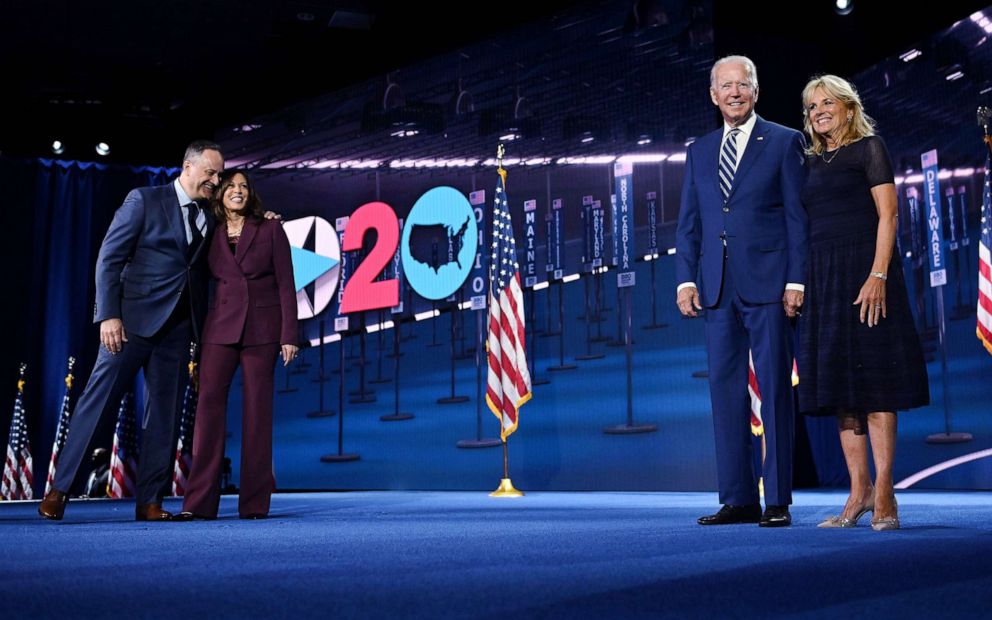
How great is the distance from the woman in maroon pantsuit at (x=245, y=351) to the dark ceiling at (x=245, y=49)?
3.71 metres

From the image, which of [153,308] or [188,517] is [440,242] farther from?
[188,517]

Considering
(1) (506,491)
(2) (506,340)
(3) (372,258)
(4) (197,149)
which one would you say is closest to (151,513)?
(4) (197,149)

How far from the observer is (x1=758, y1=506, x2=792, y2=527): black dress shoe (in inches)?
109

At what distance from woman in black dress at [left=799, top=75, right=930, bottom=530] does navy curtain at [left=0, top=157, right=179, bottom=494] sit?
708 centimetres

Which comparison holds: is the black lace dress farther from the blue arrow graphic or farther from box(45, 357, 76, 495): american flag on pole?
box(45, 357, 76, 495): american flag on pole

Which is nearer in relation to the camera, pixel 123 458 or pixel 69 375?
pixel 123 458

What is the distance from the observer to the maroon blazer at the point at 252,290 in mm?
3508

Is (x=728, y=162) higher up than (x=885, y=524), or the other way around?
(x=728, y=162)

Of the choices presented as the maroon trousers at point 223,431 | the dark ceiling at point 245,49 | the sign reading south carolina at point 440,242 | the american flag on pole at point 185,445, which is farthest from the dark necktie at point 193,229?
the american flag on pole at point 185,445

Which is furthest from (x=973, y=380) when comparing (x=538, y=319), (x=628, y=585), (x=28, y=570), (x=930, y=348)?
(x=28, y=570)

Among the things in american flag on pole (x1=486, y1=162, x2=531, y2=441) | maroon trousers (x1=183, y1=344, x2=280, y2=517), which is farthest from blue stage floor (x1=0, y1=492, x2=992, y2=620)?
american flag on pole (x1=486, y1=162, x2=531, y2=441)

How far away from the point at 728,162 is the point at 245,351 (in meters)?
1.72

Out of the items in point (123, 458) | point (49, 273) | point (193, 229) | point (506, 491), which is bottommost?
point (506, 491)

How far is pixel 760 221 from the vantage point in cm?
289
